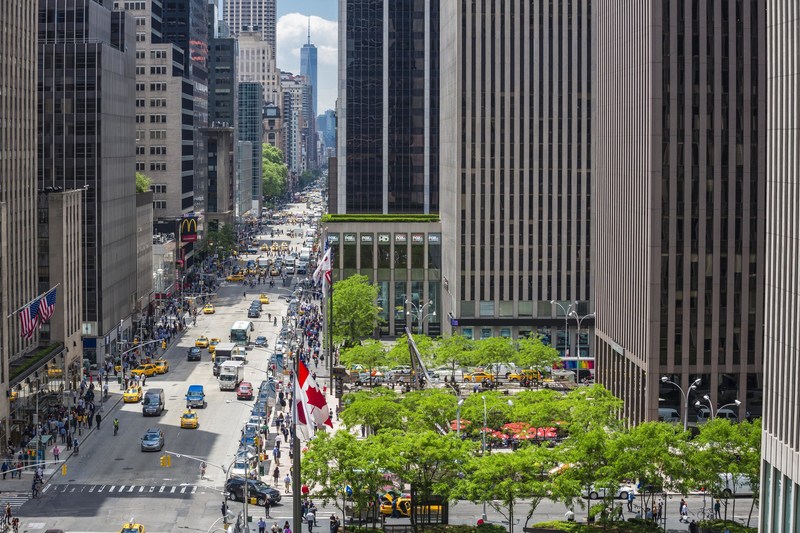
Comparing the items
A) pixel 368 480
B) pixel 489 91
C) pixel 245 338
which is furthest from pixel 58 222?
pixel 368 480

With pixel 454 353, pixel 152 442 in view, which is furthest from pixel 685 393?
pixel 152 442

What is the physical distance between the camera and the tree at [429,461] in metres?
82.8

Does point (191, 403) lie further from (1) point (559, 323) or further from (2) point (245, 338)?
(1) point (559, 323)

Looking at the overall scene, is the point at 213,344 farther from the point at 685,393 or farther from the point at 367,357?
the point at 685,393

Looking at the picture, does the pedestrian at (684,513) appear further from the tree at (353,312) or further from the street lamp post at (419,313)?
the street lamp post at (419,313)

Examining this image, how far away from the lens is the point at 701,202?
108562mm

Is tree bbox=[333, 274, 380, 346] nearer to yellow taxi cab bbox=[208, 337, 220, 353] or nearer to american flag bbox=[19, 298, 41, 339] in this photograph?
yellow taxi cab bbox=[208, 337, 220, 353]

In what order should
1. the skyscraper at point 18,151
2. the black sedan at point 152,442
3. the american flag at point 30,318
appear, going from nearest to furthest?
1. the american flag at point 30,318
2. the black sedan at point 152,442
3. the skyscraper at point 18,151

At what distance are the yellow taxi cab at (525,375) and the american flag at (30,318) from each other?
158 ft

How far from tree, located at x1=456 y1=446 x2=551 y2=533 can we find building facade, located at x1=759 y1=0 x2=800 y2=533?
15185 millimetres

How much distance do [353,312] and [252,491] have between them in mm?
64838

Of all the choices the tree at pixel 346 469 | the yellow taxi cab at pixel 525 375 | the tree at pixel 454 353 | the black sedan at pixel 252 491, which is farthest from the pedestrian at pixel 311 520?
the yellow taxi cab at pixel 525 375

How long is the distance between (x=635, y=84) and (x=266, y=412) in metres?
42.7

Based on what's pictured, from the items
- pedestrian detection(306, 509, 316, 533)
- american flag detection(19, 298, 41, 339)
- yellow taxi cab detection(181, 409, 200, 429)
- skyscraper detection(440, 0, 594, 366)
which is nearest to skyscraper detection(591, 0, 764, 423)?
pedestrian detection(306, 509, 316, 533)
